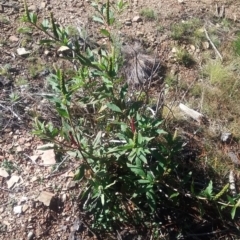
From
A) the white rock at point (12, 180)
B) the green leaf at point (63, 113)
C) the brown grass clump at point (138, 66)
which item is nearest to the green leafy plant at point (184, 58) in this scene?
the brown grass clump at point (138, 66)

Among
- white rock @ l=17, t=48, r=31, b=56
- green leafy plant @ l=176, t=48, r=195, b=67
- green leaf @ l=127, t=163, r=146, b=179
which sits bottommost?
green leafy plant @ l=176, t=48, r=195, b=67

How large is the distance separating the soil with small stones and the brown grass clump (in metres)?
0.12

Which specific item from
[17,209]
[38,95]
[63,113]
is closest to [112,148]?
[63,113]

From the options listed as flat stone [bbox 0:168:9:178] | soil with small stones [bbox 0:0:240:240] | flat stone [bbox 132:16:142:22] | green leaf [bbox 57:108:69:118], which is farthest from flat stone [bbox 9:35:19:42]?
green leaf [bbox 57:108:69:118]

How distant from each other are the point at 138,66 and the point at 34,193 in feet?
3.86

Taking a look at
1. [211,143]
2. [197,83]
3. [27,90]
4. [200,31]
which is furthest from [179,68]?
[27,90]

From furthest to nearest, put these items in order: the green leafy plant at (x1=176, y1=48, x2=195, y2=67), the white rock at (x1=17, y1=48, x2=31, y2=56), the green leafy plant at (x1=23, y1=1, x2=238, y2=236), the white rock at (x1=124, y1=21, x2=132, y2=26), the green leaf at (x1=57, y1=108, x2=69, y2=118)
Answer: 1. the white rock at (x1=124, y1=21, x2=132, y2=26)
2. the green leafy plant at (x1=176, y1=48, x2=195, y2=67)
3. the white rock at (x1=17, y1=48, x2=31, y2=56)
4. the green leafy plant at (x1=23, y1=1, x2=238, y2=236)
5. the green leaf at (x1=57, y1=108, x2=69, y2=118)

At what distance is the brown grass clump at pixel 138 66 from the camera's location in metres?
3.24

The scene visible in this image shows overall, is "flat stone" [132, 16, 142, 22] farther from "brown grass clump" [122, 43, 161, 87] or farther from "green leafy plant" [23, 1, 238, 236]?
"green leafy plant" [23, 1, 238, 236]

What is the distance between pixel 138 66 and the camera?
10.9 ft

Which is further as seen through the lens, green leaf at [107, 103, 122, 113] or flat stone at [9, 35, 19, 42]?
flat stone at [9, 35, 19, 42]

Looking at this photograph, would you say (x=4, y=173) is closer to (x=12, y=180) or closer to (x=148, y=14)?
(x=12, y=180)

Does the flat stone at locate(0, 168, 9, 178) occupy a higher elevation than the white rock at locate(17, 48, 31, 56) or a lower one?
lower

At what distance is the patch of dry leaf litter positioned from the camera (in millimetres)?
2660
